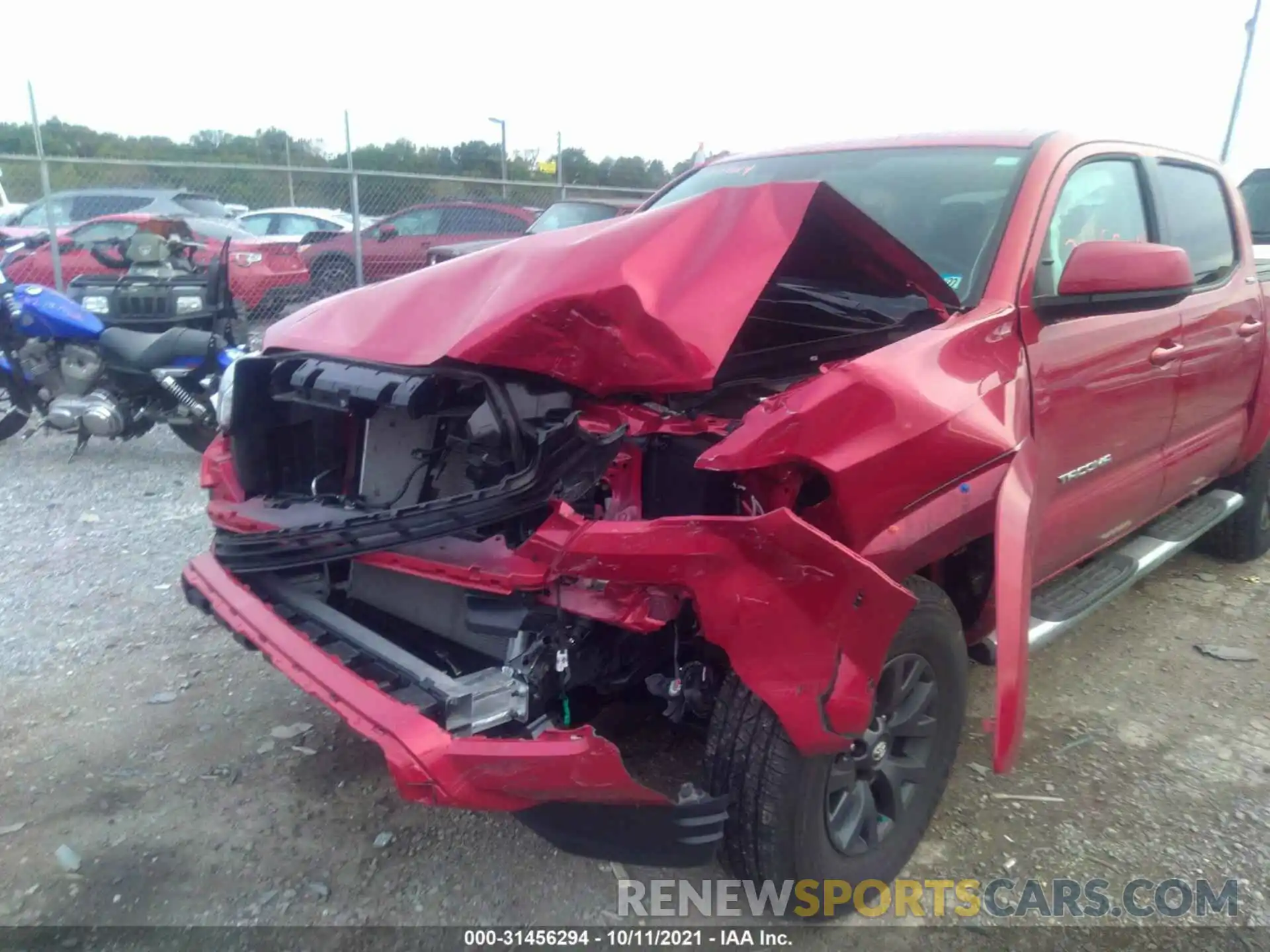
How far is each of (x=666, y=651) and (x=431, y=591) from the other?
690 mm

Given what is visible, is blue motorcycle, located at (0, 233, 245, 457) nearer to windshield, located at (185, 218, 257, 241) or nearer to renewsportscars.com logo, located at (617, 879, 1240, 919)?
renewsportscars.com logo, located at (617, 879, 1240, 919)

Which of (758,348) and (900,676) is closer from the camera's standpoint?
(900,676)

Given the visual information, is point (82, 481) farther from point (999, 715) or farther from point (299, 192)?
point (299, 192)

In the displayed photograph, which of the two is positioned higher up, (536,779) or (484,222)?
(484,222)

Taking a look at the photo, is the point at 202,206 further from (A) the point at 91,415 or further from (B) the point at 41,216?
(A) the point at 91,415

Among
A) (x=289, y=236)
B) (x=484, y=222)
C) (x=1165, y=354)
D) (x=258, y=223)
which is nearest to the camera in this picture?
(x=1165, y=354)

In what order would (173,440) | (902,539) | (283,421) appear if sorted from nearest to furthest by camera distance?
(902,539) → (283,421) → (173,440)

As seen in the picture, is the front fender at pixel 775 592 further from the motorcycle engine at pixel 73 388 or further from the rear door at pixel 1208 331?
the motorcycle engine at pixel 73 388

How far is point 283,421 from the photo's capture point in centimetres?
298

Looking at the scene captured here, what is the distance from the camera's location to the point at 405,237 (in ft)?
39.2

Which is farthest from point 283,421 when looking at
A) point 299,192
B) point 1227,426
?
point 299,192

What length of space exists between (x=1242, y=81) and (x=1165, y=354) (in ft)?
41.1

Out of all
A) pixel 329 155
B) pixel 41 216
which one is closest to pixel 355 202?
pixel 329 155

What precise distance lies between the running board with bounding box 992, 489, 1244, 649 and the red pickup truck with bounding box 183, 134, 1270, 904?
28 millimetres
